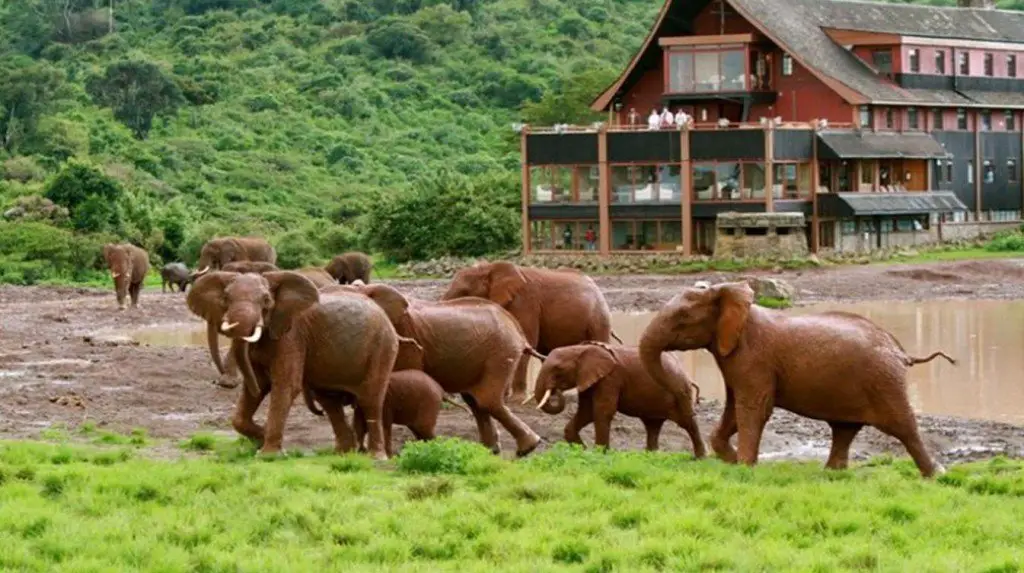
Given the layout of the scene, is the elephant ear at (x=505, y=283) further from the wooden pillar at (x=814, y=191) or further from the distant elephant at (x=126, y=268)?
the wooden pillar at (x=814, y=191)

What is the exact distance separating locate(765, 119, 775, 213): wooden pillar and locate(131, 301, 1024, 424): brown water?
42.2ft

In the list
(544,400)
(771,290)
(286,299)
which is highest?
(286,299)

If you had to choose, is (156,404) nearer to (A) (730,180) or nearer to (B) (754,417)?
(B) (754,417)

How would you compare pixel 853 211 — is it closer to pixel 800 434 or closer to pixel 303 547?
pixel 800 434

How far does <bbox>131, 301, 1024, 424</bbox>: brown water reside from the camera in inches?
1003

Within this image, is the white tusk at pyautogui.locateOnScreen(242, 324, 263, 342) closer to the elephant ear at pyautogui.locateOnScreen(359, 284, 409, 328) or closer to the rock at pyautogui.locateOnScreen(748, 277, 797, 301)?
the elephant ear at pyautogui.locateOnScreen(359, 284, 409, 328)

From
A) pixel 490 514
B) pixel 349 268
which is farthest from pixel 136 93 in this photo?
pixel 490 514

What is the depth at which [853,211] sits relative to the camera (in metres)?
60.7

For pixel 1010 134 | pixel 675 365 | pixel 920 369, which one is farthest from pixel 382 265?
pixel 675 365

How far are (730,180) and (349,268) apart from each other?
27155 millimetres

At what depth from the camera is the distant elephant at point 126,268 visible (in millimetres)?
41531

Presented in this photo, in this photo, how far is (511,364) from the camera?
59.8 feet

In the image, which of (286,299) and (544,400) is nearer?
(286,299)

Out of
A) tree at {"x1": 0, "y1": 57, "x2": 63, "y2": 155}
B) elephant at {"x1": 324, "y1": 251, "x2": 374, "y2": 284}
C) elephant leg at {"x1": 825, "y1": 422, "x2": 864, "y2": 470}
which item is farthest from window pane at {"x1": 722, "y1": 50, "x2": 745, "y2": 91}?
elephant leg at {"x1": 825, "y1": 422, "x2": 864, "y2": 470}
